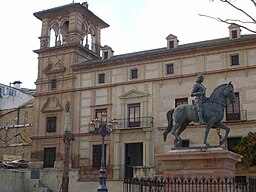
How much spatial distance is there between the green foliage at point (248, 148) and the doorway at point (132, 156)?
797 cm

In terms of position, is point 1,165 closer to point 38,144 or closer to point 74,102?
point 38,144

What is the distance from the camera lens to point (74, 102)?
35.0 metres

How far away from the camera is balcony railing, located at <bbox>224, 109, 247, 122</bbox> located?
28562 mm

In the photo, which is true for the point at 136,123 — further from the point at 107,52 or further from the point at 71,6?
the point at 71,6

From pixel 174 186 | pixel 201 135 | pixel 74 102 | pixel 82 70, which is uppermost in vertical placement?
pixel 82 70

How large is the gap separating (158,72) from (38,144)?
448 inches

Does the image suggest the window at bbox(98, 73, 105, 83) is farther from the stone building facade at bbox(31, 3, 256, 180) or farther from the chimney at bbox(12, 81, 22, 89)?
the chimney at bbox(12, 81, 22, 89)

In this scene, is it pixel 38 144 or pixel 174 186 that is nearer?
pixel 174 186

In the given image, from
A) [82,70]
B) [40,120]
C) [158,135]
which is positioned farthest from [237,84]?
[40,120]

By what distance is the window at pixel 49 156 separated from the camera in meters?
34.7

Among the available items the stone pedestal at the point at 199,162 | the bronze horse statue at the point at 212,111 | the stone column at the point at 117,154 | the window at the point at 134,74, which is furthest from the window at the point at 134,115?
the stone pedestal at the point at 199,162

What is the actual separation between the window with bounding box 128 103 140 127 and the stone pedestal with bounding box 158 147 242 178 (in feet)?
61.7

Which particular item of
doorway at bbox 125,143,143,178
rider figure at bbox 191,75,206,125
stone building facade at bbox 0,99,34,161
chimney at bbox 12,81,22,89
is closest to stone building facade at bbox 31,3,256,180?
doorway at bbox 125,143,143,178

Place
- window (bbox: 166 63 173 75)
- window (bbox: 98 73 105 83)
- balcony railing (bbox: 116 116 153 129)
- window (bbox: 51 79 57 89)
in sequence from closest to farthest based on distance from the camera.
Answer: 1. balcony railing (bbox: 116 116 153 129)
2. window (bbox: 166 63 173 75)
3. window (bbox: 98 73 105 83)
4. window (bbox: 51 79 57 89)
